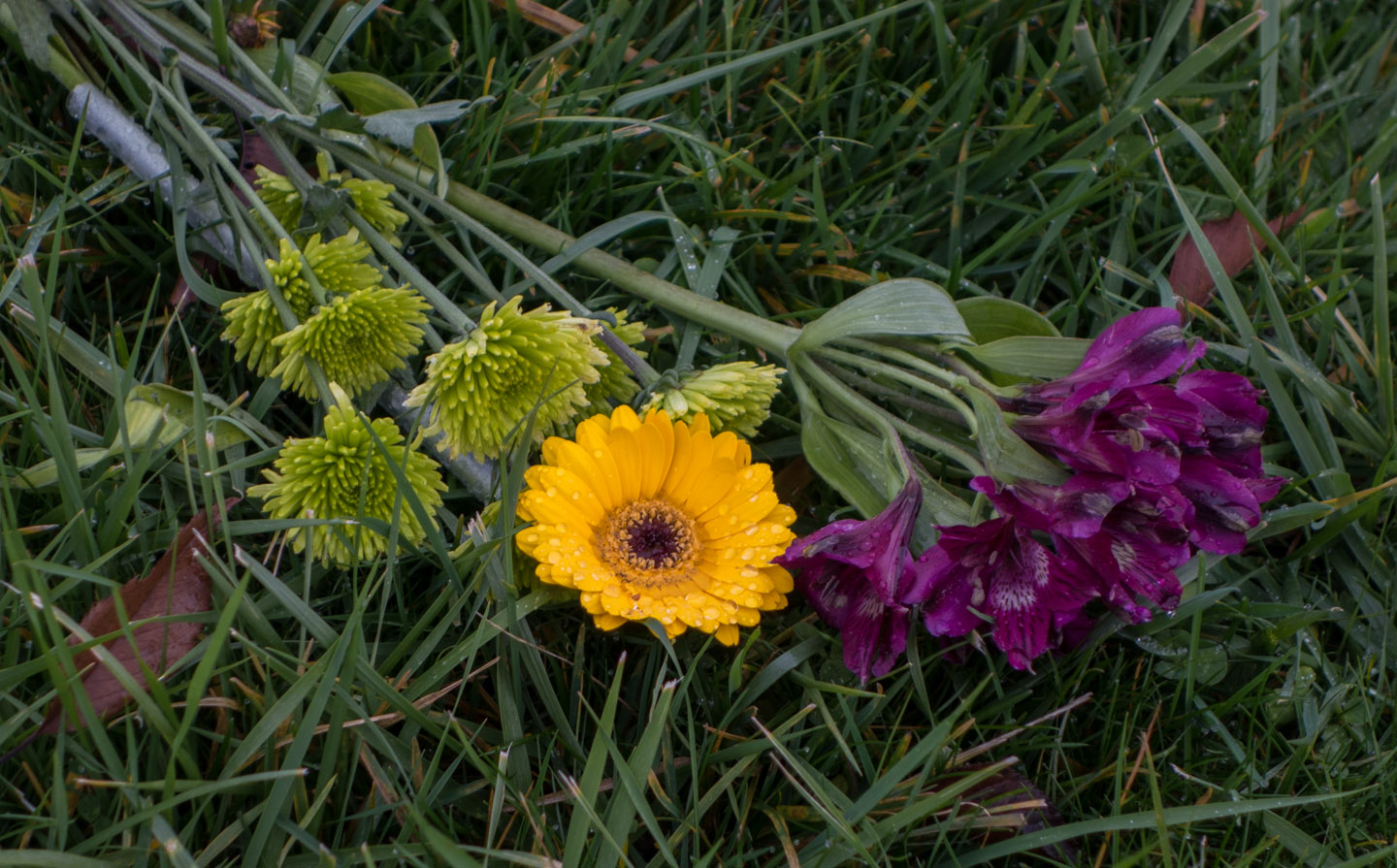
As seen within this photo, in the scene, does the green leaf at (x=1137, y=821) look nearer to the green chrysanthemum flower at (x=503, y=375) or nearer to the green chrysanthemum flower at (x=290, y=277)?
the green chrysanthemum flower at (x=503, y=375)

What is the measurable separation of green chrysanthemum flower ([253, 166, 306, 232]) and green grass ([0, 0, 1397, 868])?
102 millimetres

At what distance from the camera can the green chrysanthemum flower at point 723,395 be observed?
4.88ft

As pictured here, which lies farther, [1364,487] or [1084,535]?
[1364,487]

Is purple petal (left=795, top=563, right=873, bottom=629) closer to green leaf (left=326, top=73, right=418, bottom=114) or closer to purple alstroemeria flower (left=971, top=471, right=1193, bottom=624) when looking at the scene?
purple alstroemeria flower (left=971, top=471, right=1193, bottom=624)

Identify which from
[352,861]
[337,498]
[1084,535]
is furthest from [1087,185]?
[352,861]

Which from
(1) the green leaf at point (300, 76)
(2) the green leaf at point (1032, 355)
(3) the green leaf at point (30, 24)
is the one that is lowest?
(2) the green leaf at point (1032, 355)

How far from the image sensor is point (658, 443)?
1479 mm

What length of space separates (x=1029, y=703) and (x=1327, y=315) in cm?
92

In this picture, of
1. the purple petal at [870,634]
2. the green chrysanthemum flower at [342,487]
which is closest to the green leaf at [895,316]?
the purple petal at [870,634]

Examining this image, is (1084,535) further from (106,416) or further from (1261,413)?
(106,416)

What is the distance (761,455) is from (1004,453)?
1.51ft

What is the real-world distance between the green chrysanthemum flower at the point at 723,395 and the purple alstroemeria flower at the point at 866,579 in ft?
0.71

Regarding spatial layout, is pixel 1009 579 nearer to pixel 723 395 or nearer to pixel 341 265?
pixel 723 395

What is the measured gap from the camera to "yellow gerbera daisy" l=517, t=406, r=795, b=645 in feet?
4.57
